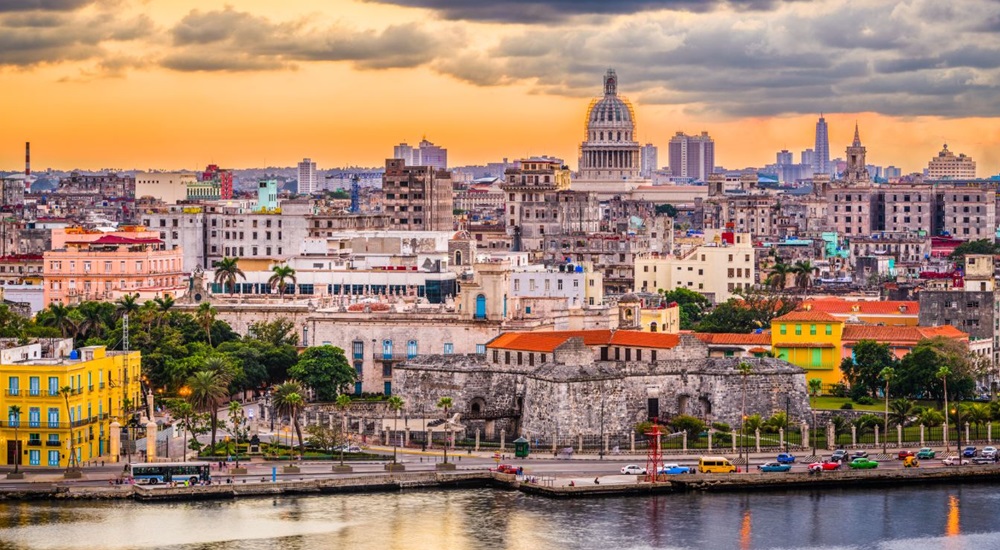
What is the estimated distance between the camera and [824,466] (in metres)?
90.1

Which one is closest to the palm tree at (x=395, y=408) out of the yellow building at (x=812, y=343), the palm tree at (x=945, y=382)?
the yellow building at (x=812, y=343)

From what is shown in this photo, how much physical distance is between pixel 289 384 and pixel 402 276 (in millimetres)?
33825

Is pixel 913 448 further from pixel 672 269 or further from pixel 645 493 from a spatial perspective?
pixel 672 269

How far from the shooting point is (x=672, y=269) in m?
166

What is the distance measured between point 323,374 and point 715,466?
78.1ft

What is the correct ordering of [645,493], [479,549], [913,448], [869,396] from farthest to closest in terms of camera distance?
[869,396], [913,448], [645,493], [479,549]

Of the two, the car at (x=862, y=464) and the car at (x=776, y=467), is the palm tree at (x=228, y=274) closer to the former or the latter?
the car at (x=776, y=467)

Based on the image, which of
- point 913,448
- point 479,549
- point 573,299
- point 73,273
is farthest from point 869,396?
point 73,273

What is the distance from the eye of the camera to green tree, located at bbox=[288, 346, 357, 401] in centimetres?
10544

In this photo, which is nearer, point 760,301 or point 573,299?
point 573,299

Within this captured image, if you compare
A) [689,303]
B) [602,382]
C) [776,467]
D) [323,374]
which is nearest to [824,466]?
[776,467]

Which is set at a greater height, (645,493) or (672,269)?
(672,269)

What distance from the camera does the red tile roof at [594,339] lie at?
9938 cm

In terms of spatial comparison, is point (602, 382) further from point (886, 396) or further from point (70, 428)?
point (70, 428)
